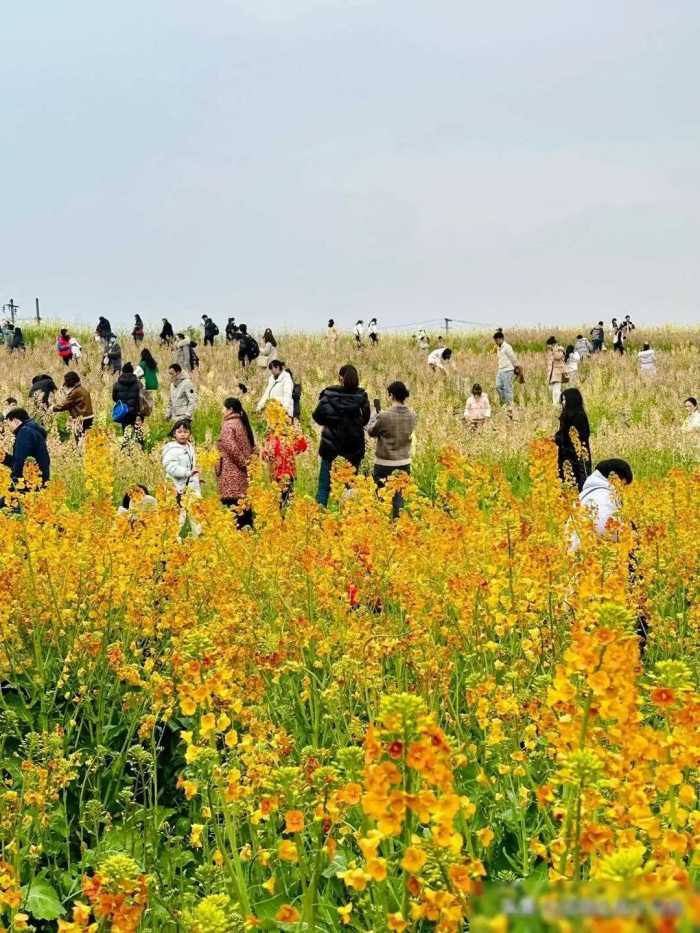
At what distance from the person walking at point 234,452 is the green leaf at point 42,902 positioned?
7.39m

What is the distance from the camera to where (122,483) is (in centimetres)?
1430

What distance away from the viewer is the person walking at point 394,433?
11461mm

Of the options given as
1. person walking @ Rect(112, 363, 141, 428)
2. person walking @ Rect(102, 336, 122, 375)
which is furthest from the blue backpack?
person walking @ Rect(102, 336, 122, 375)

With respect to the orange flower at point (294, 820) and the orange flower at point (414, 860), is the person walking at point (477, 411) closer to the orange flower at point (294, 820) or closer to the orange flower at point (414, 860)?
the orange flower at point (294, 820)

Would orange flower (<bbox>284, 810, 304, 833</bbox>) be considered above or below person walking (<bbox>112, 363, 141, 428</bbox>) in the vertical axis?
below

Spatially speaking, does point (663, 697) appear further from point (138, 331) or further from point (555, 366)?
point (138, 331)

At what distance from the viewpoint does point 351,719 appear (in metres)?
→ 4.23

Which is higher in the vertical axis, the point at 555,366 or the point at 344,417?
the point at 555,366

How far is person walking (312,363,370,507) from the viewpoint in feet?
38.4

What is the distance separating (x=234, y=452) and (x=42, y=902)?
25.1 feet

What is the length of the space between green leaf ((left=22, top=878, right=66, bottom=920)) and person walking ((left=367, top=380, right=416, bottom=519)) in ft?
25.5

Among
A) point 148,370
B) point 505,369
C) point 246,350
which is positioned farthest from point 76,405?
point 246,350

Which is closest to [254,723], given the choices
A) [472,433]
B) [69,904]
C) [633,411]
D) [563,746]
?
[563,746]

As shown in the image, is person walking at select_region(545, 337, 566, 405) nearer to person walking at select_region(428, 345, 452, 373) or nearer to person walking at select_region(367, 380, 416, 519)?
person walking at select_region(428, 345, 452, 373)
